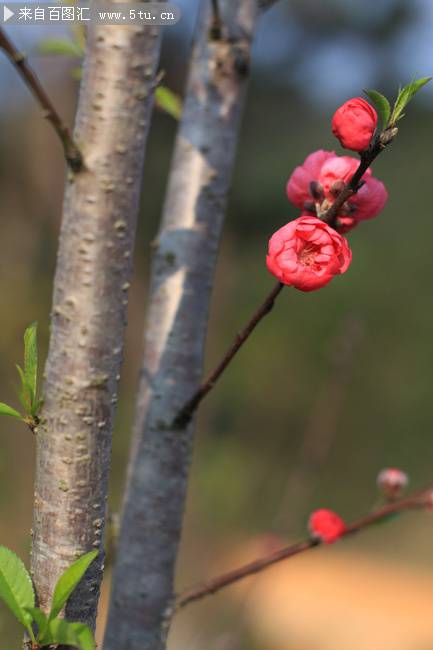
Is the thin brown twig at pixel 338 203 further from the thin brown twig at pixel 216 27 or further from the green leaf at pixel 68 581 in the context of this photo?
the thin brown twig at pixel 216 27

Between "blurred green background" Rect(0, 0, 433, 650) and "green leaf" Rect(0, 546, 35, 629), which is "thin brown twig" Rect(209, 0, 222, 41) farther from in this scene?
"blurred green background" Rect(0, 0, 433, 650)

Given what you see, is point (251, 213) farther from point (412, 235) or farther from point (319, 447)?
point (412, 235)

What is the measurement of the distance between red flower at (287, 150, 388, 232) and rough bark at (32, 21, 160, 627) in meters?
0.13

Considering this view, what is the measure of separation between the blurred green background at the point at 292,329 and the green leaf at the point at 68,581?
6.05ft

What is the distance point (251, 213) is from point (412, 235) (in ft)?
17.3

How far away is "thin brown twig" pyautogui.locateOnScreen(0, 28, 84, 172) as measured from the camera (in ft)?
1.42

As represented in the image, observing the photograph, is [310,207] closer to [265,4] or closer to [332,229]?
[332,229]

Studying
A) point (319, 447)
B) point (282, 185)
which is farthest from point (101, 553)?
point (282, 185)

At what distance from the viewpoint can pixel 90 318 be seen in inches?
19.3

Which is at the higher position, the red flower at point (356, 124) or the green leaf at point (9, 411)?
the red flower at point (356, 124)

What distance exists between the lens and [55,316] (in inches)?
19.9

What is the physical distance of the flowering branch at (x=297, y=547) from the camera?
2.24 ft

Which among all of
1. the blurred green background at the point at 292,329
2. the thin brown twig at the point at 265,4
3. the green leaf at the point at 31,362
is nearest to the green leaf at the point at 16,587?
the green leaf at the point at 31,362

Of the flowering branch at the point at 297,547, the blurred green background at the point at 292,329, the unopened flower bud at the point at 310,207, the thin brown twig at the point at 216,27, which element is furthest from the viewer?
the blurred green background at the point at 292,329
